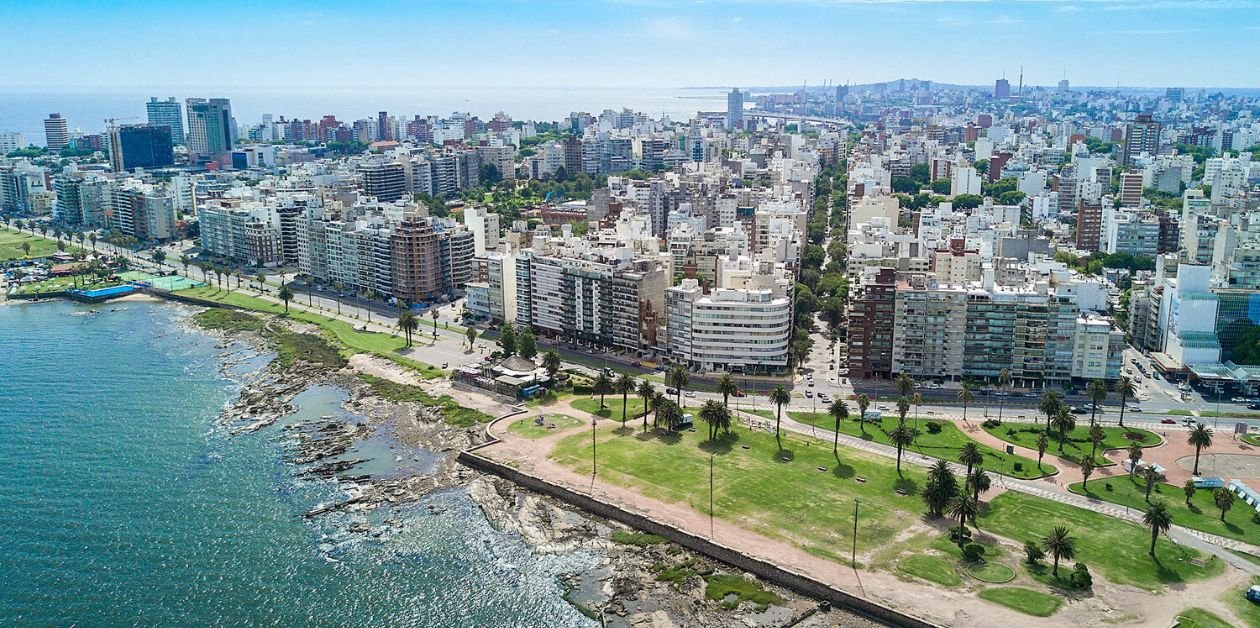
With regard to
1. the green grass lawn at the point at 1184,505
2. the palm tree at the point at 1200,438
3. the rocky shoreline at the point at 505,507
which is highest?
the palm tree at the point at 1200,438

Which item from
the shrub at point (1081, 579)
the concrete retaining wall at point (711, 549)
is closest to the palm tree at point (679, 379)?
the concrete retaining wall at point (711, 549)

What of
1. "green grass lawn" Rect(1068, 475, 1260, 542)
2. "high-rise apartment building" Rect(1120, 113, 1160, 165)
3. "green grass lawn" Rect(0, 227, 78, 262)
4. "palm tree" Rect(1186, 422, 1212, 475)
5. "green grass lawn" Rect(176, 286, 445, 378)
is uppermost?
"high-rise apartment building" Rect(1120, 113, 1160, 165)

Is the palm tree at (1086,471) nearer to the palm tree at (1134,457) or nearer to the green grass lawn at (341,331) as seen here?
the palm tree at (1134,457)

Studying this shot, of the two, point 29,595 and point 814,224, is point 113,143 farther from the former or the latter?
point 29,595

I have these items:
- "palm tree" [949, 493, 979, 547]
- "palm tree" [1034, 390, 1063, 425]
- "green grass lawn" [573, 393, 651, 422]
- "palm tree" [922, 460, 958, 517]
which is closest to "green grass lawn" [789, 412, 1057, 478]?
"palm tree" [1034, 390, 1063, 425]

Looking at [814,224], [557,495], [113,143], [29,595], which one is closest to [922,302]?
[557,495]

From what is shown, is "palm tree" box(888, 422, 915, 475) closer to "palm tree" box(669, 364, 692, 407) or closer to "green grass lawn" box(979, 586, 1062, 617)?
Answer: "green grass lawn" box(979, 586, 1062, 617)

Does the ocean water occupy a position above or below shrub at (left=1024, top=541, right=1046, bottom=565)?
below
